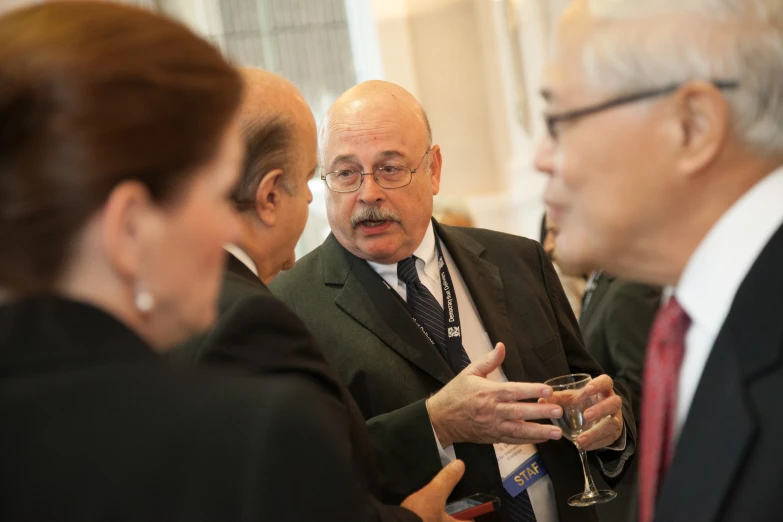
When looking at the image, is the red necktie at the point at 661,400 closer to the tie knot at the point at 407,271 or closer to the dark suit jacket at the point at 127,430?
the dark suit jacket at the point at 127,430

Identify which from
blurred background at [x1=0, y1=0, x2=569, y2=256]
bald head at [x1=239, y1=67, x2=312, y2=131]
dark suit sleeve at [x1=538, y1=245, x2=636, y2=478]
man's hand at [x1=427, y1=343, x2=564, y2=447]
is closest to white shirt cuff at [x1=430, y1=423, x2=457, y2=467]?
man's hand at [x1=427, y1=343, x2=564, y2=447]

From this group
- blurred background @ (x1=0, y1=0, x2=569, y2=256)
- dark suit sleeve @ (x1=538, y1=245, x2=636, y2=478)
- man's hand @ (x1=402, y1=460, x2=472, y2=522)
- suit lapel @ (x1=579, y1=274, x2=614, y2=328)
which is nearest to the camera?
man's hand @ (x1=402, y1=460, x2=472, y2=522)

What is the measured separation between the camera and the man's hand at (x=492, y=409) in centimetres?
217

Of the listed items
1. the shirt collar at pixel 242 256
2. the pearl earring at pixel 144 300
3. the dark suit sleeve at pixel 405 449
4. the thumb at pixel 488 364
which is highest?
the pearl earring at pixel 144 300

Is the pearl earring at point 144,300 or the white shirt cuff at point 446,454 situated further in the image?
the white shirt cuff at point 446,454

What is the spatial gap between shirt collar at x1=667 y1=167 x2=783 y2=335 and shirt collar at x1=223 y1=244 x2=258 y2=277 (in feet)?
3.29

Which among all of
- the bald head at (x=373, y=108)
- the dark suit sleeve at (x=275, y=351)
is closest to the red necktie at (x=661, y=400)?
the dark suit sleeve at (x=275, y=351)

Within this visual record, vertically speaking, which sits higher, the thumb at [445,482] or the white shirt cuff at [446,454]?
the thumb at [445,482]

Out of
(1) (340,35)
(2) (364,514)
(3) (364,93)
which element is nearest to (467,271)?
(3) (364,93)

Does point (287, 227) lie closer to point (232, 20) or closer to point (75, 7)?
point (75, 7)

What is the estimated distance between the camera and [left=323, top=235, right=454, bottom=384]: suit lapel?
8.44 ft

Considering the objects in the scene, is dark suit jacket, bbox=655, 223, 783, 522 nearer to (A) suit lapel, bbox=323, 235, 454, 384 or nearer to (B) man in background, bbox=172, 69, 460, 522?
(B) man in background, bbox=172, 69, 460, 522

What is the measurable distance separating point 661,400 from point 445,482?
67 cm

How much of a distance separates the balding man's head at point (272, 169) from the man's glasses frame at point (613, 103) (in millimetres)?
731
